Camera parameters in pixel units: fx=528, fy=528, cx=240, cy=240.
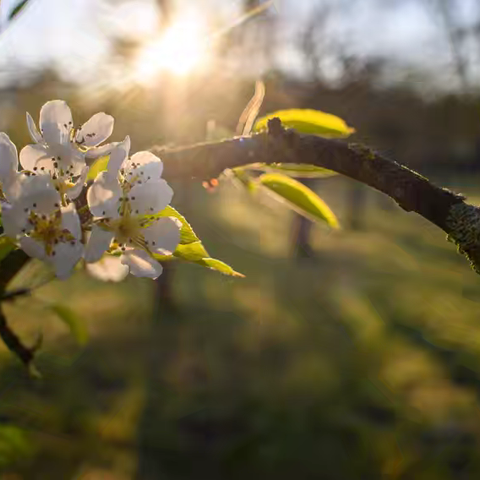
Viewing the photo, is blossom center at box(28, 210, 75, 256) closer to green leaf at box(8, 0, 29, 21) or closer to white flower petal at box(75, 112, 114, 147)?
white flower petal at box(75, 112, 114, 147)

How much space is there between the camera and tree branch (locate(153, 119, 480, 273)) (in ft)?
1.76

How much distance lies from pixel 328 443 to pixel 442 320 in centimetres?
258

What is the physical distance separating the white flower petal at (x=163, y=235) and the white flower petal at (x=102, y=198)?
49mm

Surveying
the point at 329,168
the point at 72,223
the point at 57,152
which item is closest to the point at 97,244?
the point at 72,223

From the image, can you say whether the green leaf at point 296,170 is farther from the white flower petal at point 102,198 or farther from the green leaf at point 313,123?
the white flower petal at point 102,198

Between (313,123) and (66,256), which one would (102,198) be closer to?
(66,256)

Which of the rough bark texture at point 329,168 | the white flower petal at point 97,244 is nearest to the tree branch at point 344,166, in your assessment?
the rough bark texture at point 329,168

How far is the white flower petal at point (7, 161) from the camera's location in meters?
0.49

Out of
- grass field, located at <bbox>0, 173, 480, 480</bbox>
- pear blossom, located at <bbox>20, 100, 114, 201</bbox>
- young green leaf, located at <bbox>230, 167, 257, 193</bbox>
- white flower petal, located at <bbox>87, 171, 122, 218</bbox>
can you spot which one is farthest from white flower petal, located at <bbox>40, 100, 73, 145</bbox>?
grass field, located at <bbox>0, 173, 480, 480</bbox>

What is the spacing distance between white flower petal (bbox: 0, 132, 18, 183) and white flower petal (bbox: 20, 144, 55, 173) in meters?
0.04

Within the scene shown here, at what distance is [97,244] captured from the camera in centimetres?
47

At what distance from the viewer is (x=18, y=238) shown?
475 millimetres

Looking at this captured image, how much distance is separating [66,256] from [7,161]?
11cm

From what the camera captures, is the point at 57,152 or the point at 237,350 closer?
the point at 57,152
